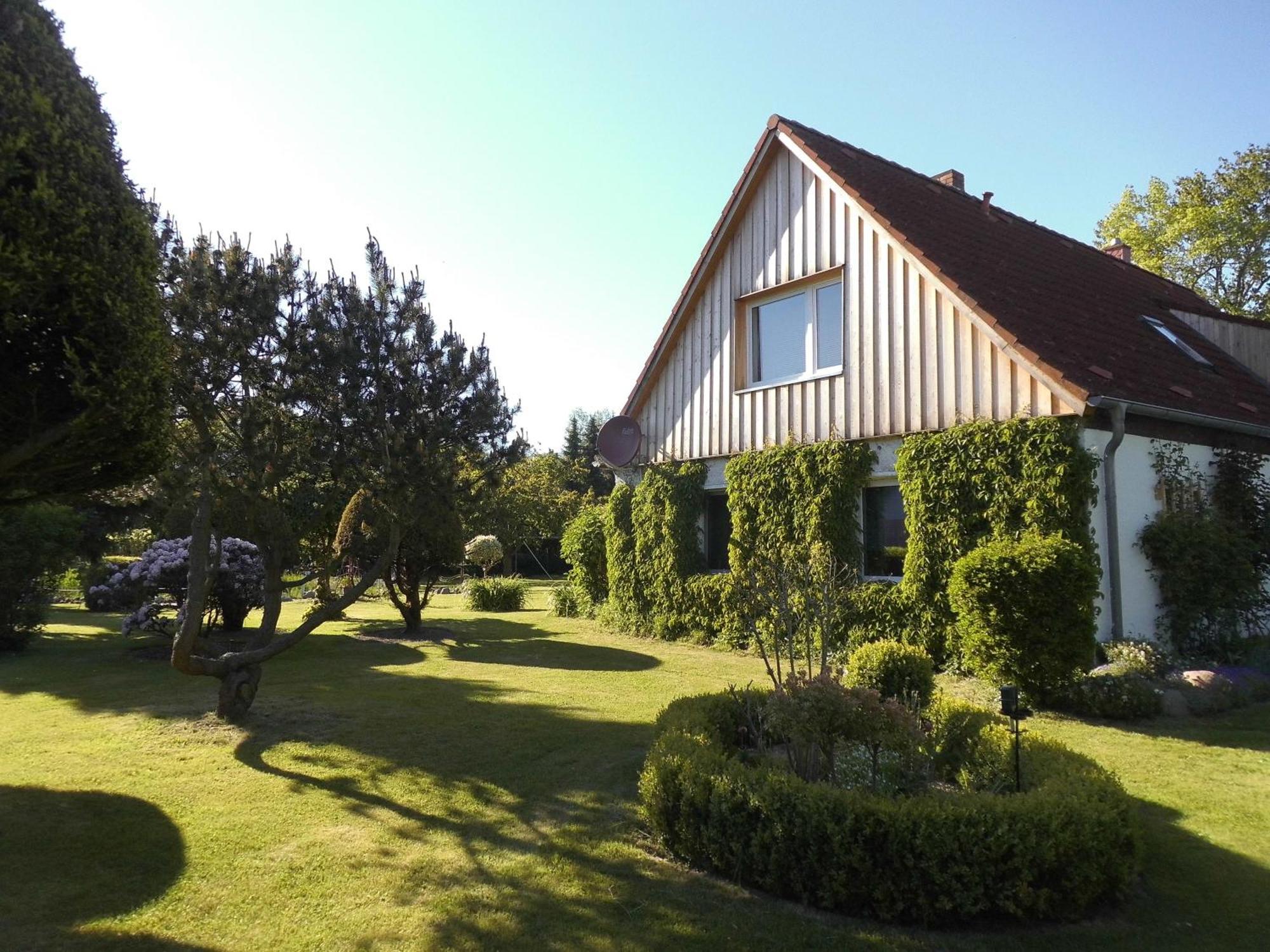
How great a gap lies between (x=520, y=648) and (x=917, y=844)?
33.9 feet

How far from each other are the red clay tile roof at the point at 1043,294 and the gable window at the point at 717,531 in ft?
9.41

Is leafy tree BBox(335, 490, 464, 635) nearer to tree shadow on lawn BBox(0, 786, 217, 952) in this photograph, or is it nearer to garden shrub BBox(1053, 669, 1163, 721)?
tree shadow on lawn BBox(0, 786, 217, 952)

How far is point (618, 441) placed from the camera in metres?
15.7

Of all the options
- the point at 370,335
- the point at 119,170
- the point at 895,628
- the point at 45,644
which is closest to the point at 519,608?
the point at 45,644

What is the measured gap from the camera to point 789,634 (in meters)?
5.67

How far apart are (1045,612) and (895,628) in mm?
2936

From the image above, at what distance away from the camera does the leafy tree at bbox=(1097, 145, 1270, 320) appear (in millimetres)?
26500

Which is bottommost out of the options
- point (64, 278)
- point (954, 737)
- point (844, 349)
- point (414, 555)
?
point (954, 737)

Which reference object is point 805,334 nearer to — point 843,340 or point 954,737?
point 843,340

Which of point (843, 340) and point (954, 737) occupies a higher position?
point (843, 340)

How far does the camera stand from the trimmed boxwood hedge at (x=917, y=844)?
3.80 meters

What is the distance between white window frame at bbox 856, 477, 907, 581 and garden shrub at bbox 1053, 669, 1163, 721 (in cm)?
337

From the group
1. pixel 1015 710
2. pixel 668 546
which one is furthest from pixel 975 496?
pixel 668 546

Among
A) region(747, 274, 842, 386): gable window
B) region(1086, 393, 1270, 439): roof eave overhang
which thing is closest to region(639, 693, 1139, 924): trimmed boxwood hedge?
region(1086, 393, 1270, 439): roof eave overhang
